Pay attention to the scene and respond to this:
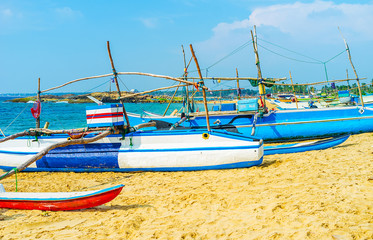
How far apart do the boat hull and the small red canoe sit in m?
2.98

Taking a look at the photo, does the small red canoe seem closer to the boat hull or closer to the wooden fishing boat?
the wooden fishing boat

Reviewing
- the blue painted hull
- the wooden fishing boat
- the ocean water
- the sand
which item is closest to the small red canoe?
the sand

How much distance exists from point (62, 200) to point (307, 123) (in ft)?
39.0

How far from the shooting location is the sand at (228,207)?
15.1 feet

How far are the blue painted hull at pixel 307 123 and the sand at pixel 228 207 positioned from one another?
595 centimetres

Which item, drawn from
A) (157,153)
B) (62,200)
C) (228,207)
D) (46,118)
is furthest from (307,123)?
(46,118)

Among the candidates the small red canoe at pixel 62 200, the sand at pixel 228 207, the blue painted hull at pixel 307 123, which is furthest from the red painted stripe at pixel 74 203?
the blue painted hull at pixel 307 123

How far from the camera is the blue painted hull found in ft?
48.3

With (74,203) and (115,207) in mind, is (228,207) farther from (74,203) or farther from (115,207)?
(74,203)

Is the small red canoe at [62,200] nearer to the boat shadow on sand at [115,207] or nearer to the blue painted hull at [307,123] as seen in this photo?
the boat shadow on sand at [115,207]

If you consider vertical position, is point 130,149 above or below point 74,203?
above

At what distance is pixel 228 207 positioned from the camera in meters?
5.82

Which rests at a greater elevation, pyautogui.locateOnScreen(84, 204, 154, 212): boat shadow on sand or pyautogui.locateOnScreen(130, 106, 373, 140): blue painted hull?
pyautogui.locateOnScreen(130, 106, 373, 140): blue painted hull

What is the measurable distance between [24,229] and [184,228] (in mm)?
2859
